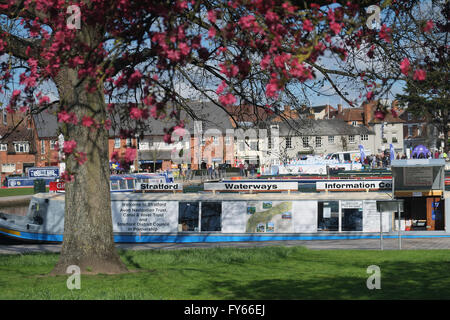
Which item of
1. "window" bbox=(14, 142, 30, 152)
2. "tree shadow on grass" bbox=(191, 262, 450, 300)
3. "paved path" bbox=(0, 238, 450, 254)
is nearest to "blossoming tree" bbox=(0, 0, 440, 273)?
"tree shadow on grass" bbox=(191, 262, 450, 300)

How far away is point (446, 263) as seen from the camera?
14.8 meters

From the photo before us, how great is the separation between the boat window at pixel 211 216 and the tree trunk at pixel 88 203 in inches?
524

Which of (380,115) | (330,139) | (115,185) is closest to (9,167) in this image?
(330,139)

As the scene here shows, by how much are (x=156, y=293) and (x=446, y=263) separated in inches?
296

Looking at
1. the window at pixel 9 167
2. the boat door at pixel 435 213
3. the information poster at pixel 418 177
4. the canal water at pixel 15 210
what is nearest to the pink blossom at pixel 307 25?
the information poster at pixel 418 177

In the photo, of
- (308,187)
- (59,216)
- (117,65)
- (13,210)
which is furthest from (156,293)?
(13,210)

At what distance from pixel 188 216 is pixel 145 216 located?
181 centimetres

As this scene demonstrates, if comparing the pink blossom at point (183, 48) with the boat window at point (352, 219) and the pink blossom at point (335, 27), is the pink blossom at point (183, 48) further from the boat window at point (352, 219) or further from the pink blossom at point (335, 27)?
the boat window at point (352, 219)

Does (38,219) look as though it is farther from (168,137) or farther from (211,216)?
(168,137)

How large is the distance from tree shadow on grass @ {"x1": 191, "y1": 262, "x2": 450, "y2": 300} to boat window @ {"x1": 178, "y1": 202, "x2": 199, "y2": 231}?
45.5 ft

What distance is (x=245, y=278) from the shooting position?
1245 cm

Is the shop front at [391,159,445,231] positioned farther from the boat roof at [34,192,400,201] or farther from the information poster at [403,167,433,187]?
the boat roof at [34,192,400,201]

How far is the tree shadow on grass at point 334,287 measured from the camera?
32.8 feet

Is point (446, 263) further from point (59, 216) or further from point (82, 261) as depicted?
point (59, 216)
